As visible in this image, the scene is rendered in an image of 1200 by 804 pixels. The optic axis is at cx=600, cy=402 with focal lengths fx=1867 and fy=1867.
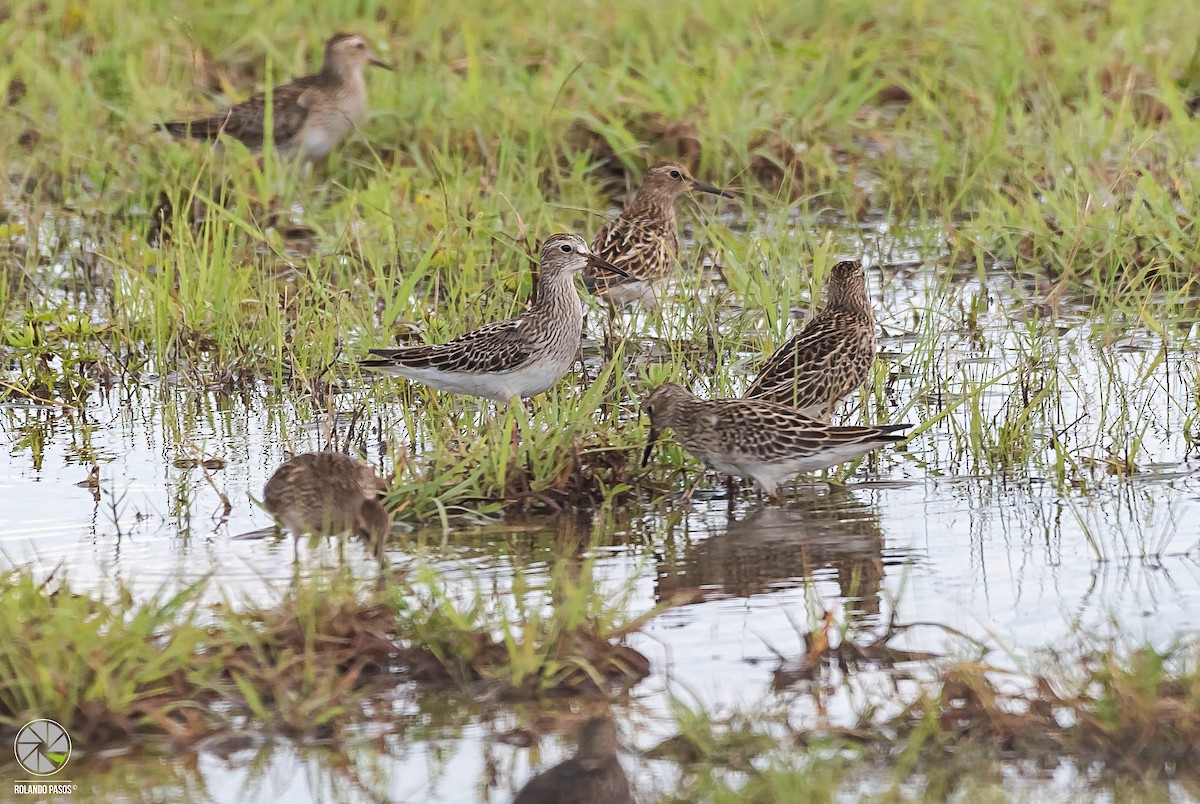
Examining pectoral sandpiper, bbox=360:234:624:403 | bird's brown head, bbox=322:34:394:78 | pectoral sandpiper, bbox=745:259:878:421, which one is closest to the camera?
pectoral sandpiper, bbox=745:259:878:421

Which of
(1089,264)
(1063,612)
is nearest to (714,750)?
(1063,612)

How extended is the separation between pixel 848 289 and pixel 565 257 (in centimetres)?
134

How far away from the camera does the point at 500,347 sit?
827cm

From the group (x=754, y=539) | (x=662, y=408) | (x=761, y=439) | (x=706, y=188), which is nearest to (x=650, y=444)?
(x=662, y=408)

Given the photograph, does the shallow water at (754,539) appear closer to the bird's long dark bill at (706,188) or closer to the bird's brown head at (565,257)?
the bird's brown head at (565,257)

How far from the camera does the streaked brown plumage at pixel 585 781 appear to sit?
→ 15.6 feet

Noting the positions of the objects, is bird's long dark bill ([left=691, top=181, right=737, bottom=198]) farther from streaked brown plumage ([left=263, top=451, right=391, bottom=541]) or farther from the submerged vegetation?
streaked brown plumage ([left=263, top=451, right=391, bottom=541])

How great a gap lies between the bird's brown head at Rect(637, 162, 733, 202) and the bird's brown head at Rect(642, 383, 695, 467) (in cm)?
343

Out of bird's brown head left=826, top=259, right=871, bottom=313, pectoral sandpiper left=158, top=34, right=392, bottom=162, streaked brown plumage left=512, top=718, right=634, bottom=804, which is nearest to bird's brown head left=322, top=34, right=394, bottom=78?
pectoral sandpiper left=158, top=34, right=392, bottom=162

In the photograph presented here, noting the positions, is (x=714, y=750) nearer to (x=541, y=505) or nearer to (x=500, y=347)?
(x=541, y=505)

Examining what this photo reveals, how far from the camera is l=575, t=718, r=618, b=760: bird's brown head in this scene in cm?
498

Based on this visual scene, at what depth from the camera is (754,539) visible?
7.02 metres

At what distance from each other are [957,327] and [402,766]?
5368 mm

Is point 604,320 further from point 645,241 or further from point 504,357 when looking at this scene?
point 504,357
